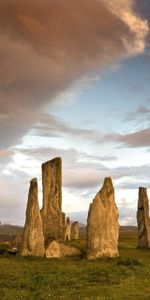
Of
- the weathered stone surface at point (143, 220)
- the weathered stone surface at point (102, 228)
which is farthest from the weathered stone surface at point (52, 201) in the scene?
the weathered stone surface at point (143, 220)

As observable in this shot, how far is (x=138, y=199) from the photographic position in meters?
58.8

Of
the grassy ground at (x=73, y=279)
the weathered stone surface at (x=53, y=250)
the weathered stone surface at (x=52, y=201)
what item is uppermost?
the weathered stone surface at (x=52, y=201)

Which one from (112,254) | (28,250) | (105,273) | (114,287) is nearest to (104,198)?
(112,254)

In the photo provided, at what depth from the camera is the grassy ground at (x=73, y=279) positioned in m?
24.3

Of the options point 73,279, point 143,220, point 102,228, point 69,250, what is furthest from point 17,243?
point 73,279

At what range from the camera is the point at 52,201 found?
52.5 meters

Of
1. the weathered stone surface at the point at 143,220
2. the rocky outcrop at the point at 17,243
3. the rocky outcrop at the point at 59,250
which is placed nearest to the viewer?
the rocky outcrop at the point at 59,250

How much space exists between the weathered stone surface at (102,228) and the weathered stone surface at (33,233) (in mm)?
4263

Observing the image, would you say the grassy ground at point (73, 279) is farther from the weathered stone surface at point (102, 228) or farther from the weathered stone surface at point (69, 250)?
the weathered stone surface at point (69, 250)

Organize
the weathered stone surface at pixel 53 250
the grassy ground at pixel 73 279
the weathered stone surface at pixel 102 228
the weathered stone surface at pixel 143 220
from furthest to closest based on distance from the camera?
the weathered stone surface at pixel 143 220 → the weathered stone surface at pixel 53 250 → the weathered stone surface at pixel 102 228 → the grassy ground at pixel 73 279

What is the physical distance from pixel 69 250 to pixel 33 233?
462 cm

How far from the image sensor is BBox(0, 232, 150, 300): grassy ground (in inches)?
956

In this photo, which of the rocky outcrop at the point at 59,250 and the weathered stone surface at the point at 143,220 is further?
the weathered stone surface at the point at 143,220

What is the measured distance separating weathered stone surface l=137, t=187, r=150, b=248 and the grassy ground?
18.4 meters
